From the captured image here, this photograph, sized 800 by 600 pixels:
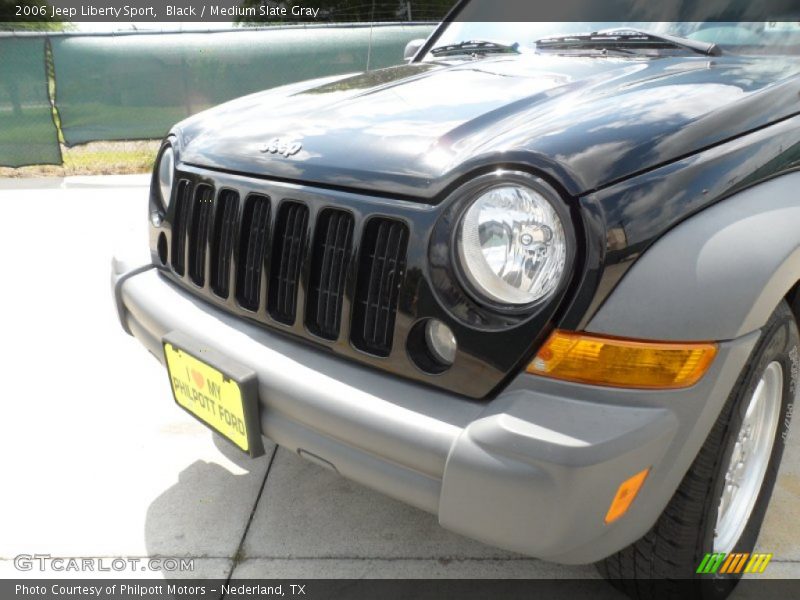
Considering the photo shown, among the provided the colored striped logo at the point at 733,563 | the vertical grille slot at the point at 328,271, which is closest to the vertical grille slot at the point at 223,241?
the vertical grille slot at the point at 328,271

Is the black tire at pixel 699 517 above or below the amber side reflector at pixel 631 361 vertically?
below

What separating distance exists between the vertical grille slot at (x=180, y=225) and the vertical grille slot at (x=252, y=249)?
1.14 feet

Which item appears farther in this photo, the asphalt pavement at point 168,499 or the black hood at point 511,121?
the asphalt pavement at point 168,499

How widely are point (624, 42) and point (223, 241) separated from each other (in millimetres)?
1435

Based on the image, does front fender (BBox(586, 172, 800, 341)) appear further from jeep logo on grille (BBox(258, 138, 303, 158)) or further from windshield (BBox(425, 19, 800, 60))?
windshield (BBox(425, 19, 800, 60))

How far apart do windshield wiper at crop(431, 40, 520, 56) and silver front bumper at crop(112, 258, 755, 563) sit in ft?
5.08

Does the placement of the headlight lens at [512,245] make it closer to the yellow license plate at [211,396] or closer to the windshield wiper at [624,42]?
the yellow license plate at [211,396]

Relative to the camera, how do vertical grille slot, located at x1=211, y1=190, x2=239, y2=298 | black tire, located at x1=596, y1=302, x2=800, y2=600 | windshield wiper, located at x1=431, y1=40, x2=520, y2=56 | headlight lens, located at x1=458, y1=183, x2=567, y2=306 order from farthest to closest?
1. windshield wiper, located at x1=431, y1=40, x2=520, y2=56
2. vertical grille slot, located at x1=211, y1=190, x2=239, y2=298
3. black tire, located at x1=596, y1=302, x2=800, y2=600
4. headlight lens, located at x1=458, y1=183, x2=567, y2=306

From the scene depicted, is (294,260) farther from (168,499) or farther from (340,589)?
(168,499)

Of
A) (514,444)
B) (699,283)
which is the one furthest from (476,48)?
(514,444)

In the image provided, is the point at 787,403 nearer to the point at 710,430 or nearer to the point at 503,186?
the point at 710,430

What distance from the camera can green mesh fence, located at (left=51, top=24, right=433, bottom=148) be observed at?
28.7 ft

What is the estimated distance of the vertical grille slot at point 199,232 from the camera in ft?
6.58

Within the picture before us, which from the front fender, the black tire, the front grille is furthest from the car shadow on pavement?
the front fender
